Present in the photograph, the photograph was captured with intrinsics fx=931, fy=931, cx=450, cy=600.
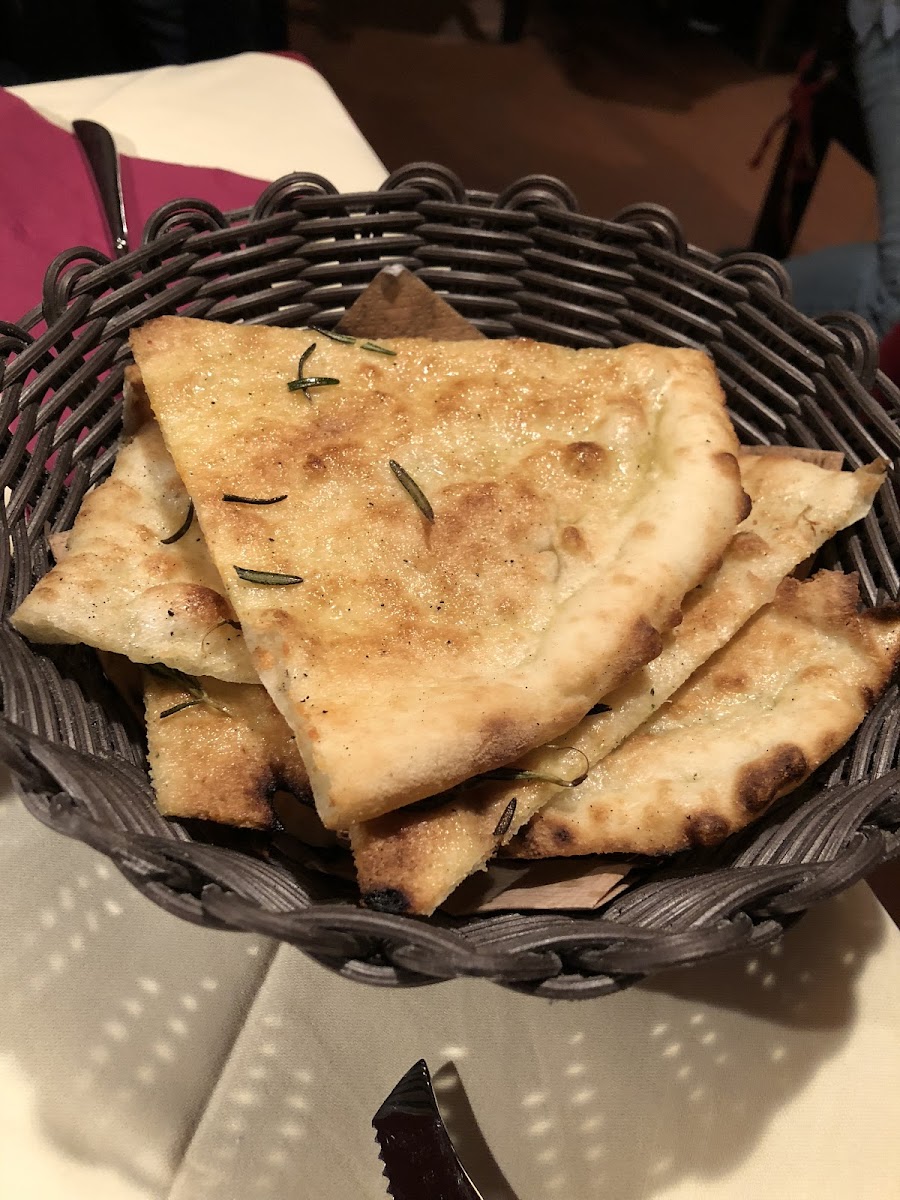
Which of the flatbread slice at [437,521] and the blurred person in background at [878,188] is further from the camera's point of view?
the blurred person in background at [878,188]

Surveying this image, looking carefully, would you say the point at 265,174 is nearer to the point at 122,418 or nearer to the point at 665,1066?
the point at 122,418

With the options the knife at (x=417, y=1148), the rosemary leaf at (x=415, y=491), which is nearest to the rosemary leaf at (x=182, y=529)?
the rosemary leaf at (x=415, y=491)

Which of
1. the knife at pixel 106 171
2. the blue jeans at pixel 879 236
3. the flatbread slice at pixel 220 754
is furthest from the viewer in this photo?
the blue jeans at pixel 879 236

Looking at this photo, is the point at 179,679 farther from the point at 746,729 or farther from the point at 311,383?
the point at 746,729

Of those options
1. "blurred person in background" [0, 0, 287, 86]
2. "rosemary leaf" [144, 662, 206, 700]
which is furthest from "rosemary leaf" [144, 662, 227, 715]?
"blurred person in background" [0, 0, 287, 86]

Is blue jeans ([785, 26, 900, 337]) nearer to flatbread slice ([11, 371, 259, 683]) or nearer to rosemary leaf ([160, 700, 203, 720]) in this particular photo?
flatbread slice ([11, 371, 259, 683])

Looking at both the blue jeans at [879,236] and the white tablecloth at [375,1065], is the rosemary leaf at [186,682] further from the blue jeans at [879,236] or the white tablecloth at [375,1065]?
the blue jeans at [879,236]

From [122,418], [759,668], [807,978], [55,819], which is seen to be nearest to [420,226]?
[122,418]
